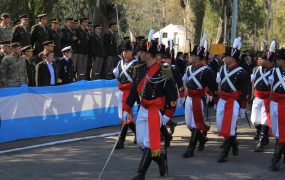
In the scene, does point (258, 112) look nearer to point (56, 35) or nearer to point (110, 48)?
point (56, 35)

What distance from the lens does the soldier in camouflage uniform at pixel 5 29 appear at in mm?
14178

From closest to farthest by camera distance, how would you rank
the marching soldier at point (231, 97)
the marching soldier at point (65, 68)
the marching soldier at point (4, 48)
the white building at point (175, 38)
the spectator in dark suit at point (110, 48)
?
the marching soldier at point (231, 97) < the marching soldier at point (4, 48) < the marching soldier at point (65, 68) < the white building at point (175, 38) < the spectator in dark suit at point (110, 48)

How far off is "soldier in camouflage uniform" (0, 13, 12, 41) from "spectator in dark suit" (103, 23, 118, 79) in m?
4.21

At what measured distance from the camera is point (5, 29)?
47.1 ft

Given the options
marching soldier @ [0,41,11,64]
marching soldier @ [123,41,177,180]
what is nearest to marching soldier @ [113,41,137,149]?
marching soldier @ [123,41,177,180]

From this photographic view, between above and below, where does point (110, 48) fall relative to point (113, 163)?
above

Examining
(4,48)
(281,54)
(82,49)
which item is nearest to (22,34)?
(4,48)

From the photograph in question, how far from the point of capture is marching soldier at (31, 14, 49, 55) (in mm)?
14641

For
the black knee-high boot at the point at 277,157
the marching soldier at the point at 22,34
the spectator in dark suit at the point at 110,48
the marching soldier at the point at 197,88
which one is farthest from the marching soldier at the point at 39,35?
the black knee-high boot at the point at 277,157

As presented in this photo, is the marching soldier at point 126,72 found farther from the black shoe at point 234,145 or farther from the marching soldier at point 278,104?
the marching soldier at point 278,104

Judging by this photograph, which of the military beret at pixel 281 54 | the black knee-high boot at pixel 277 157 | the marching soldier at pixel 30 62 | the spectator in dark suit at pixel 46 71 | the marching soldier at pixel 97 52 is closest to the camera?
the black knee-high boot at pixel 277 157

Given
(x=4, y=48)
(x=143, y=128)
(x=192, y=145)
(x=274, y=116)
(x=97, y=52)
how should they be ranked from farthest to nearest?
(x=97, y=52), (x=4, y=48), (x=192, y=145), (x=274, y=116), (x=143, y=128)

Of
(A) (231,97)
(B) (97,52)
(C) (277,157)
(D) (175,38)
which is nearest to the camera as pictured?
(C) (277,157)

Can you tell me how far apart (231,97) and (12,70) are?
5.31 metres
